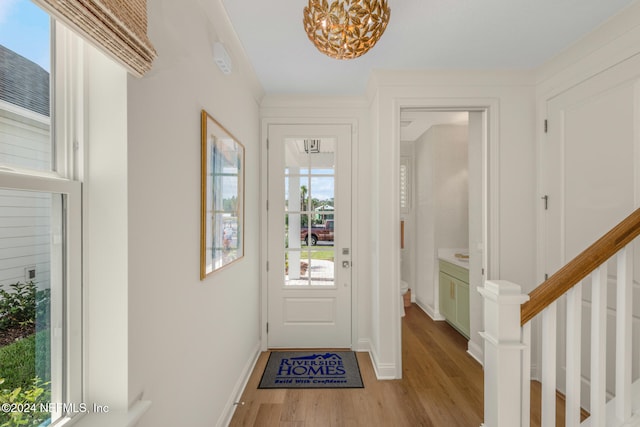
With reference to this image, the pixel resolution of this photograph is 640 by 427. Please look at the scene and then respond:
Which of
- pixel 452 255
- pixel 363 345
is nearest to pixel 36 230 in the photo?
pixel 363 345

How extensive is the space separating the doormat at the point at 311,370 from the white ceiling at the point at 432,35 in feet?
8.31

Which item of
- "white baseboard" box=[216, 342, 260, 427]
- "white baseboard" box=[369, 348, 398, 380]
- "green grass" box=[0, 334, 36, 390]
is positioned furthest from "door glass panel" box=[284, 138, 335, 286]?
"green grass" box=[0, 334, 36, 390]

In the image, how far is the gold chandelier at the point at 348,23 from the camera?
4.15 feet

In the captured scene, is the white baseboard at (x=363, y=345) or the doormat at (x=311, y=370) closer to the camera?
the doormat at (x=311, y=370)

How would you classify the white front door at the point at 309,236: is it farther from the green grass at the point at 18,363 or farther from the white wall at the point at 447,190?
the green grass at the point at 18,363

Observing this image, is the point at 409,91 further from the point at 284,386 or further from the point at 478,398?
the point at 284,386

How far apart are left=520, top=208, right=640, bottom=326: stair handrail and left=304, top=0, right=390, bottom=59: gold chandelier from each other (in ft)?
4.13

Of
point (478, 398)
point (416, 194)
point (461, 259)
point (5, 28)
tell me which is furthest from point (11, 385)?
point (416, 194)

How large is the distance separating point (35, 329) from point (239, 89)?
1.92m

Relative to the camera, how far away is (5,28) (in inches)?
27.1

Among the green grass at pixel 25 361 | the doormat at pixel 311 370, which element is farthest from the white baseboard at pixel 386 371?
the green grass at pixel 25 361

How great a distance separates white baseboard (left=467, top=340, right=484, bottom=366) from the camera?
2674 millimetres

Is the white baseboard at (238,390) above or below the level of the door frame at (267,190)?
below

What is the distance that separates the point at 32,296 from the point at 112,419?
43 centimetres
